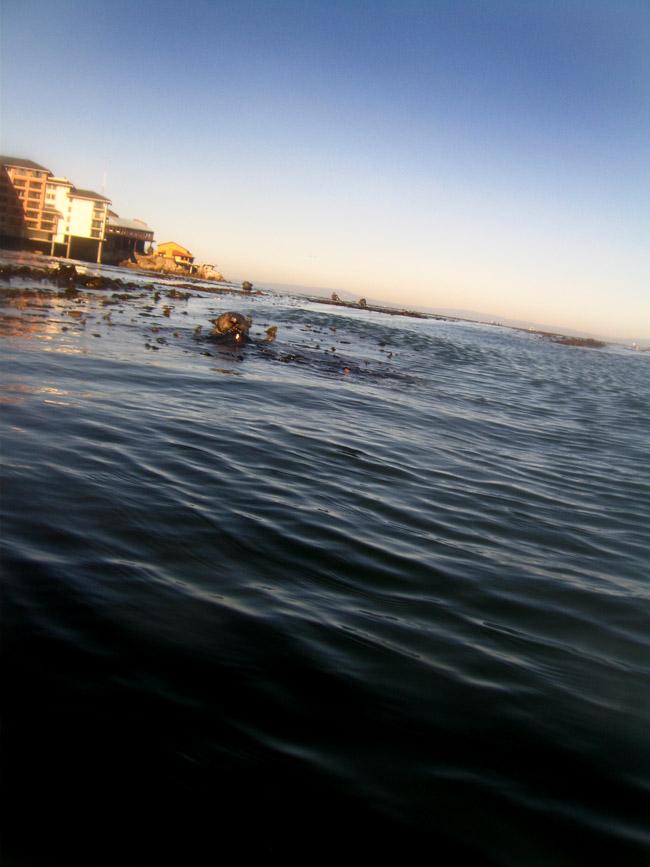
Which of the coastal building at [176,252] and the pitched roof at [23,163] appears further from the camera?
the coastal building at [176,252]

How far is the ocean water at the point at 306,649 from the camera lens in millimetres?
2041

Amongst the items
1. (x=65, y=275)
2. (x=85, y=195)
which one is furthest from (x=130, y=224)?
(x=65, y=275)

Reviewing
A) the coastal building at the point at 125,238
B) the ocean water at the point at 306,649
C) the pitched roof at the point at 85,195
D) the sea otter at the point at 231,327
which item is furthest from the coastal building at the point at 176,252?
the ocean water at the point at 306,649

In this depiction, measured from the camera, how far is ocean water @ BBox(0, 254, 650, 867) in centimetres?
204

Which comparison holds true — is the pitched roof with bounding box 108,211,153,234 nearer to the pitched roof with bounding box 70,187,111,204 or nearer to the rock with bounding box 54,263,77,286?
the pitched roof with bounding box 70,187,111,204

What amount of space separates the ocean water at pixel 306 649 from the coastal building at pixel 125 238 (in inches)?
3302

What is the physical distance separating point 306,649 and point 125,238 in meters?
98.7

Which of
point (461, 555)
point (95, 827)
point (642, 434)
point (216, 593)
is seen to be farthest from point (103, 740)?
point (642, 434)

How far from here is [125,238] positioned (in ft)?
297

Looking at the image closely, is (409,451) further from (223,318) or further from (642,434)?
(223,318)

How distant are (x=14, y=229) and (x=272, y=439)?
75.4 m

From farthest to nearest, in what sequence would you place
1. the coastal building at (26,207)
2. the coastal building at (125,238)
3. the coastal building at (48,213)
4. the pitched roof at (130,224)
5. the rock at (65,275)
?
the pitched roof at (130,224) < the coastal building at (125,238) < the coastal building at (48,213) < the coastal building at (26,207) < the rock at (65,275)

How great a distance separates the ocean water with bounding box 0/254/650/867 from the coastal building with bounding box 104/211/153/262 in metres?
83.9

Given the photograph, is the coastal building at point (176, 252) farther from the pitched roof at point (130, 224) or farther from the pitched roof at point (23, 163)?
the pitched roof at point (23, 163)
